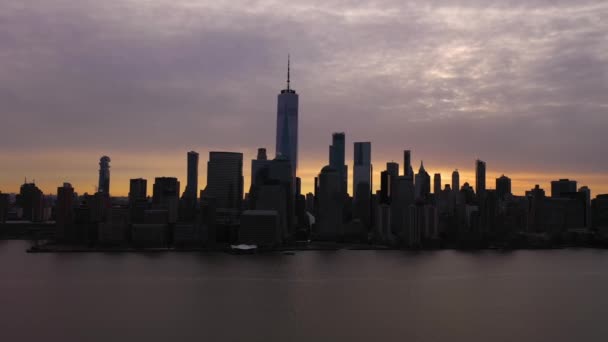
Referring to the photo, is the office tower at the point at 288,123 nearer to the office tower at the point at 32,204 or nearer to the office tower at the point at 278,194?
the office tower at the point at 278,194

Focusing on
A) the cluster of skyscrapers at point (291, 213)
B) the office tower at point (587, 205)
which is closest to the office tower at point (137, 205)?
the cluster of skyscrapers at point (291, 213)

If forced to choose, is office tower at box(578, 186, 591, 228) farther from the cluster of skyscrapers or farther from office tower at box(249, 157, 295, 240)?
office tower at box(249, 157, 295, 240)

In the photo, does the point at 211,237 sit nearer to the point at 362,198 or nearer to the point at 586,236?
the point at 362,198

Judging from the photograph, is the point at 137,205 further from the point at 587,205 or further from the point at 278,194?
the point at 587,205

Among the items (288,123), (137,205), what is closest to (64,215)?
(137,205)

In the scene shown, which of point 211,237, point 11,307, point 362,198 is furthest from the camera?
point 362,198

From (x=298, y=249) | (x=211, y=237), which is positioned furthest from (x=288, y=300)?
(x=211, y=237)

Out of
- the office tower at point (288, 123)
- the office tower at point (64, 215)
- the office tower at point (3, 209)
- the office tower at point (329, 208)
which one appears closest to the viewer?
the office tower at point (64, 215)
